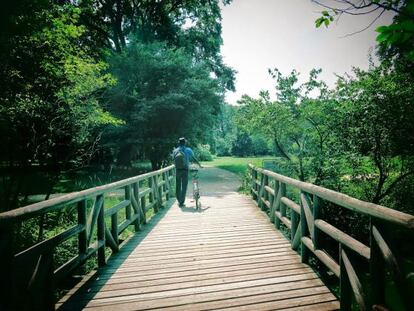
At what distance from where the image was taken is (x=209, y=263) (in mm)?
4352

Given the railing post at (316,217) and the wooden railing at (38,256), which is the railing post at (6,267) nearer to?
the wooden railing at (38,256)

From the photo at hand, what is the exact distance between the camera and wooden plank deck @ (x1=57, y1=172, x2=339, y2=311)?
3.23m

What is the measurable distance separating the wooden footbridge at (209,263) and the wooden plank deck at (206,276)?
0.01 m

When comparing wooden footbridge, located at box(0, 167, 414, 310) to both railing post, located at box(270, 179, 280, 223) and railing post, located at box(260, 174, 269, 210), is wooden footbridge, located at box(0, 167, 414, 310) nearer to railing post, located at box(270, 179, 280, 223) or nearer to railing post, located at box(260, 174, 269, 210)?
railing post, located at box(270, 179, 280, 223)

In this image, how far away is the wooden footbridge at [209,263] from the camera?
2477 mm

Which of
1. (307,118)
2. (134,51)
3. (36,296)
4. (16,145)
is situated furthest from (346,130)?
(134,51)

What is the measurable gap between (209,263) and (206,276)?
0.46 m

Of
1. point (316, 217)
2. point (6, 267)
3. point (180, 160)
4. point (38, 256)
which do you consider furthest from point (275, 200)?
point (6, 267)

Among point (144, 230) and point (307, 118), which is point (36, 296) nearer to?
point (144, 230)

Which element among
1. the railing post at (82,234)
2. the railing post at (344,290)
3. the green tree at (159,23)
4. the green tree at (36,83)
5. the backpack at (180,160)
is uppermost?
the green tree at (159,23)

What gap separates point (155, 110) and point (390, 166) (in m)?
12.8

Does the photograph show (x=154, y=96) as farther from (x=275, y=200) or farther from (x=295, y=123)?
(x=275, y=200)

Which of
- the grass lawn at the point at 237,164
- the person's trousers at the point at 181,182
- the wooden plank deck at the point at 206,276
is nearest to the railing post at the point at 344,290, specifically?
the wooden plank deck at the point at 206,276

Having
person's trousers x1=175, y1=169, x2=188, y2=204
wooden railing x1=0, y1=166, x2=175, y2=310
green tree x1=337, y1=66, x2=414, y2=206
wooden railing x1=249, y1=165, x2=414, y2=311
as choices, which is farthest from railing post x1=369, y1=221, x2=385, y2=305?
green tree x1=337, y1=66, x2=414, y2=206
